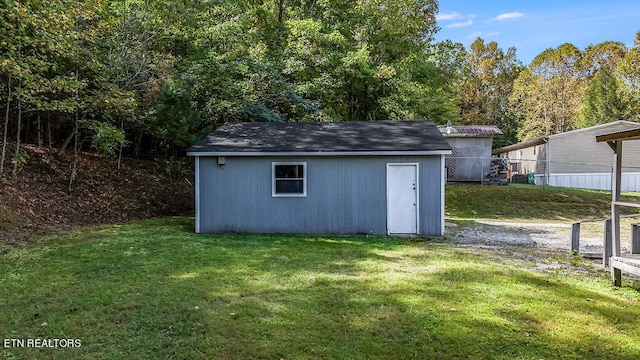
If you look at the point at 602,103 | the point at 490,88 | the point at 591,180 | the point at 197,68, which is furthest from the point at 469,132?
the point at 490,88

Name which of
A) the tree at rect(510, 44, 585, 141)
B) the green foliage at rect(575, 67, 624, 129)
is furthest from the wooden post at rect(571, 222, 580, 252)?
the tree at rect(510, 44, 585, 141)

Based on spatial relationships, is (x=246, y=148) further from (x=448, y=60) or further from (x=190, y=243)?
(x=448, y=60)

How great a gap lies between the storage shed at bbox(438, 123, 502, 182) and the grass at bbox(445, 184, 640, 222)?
3860mm

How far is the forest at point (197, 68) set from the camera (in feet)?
32.6

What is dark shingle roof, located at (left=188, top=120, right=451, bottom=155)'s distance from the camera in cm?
939

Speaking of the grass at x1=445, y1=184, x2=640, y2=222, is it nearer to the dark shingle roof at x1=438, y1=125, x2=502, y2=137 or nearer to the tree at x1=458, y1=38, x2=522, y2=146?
the dark shingle roof at x1=438, y1=125, x2=502, y2=137

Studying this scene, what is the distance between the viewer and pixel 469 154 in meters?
21.6

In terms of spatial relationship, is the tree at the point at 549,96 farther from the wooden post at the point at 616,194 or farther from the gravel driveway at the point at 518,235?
the wooden post at the point at 616,194

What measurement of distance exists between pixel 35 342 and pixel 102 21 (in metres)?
10.2

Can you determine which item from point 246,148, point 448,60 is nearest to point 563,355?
point 246,148

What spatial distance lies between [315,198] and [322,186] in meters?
0.32

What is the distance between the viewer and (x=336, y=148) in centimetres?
936

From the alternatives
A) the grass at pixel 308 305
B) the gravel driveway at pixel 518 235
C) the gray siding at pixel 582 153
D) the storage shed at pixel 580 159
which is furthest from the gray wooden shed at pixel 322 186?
the gray siding at pixel 582 153

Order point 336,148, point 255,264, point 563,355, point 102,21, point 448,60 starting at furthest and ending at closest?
point 448,60 → point 102,21 → point 336,148 → point 255,264 → point 563,355
